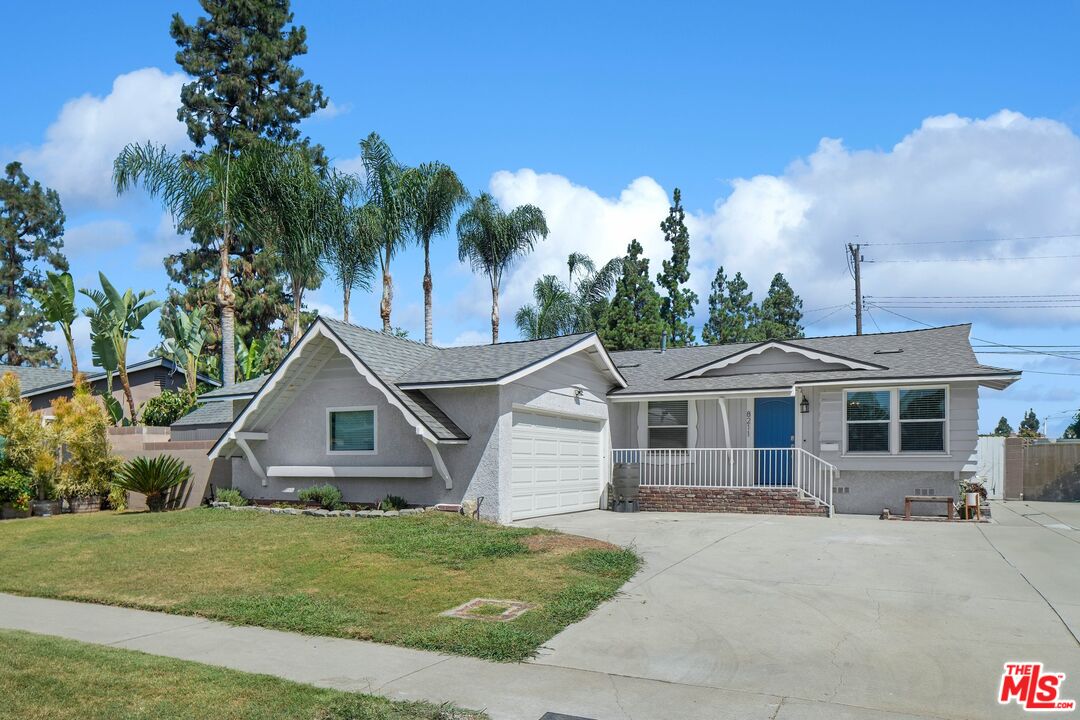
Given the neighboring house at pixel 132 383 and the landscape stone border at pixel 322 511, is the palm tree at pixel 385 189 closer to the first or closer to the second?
the neighboring house at pixel 132 383

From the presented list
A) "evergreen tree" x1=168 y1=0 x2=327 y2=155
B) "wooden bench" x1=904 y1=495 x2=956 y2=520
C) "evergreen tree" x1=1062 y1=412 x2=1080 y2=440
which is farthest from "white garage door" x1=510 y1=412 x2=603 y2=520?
"evergreen tree" x1=1062 y1=412 x2=1080 y2=440

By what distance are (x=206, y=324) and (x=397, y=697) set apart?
35.1 m

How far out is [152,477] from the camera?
19203mm

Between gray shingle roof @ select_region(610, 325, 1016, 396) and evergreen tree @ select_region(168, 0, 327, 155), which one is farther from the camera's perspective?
evergreen tree @ select_region(168, 0, 327, 155)

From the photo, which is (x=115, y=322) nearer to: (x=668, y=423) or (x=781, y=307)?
(x=668, y=423)

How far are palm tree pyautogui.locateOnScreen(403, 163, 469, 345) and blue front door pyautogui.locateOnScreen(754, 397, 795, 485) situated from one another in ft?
45.4

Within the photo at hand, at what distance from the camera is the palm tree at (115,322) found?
88.7 ft

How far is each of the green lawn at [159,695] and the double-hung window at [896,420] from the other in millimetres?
15848

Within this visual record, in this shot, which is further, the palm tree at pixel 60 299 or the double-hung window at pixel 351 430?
the palm tree at pixel 60 299

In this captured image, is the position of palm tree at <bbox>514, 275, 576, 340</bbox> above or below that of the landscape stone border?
above

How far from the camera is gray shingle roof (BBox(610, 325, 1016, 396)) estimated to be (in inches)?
752

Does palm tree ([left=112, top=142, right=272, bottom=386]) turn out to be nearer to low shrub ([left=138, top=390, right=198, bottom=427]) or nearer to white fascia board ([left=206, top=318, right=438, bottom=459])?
low shrub ([left=138, top=390, right=198, bottom=427])

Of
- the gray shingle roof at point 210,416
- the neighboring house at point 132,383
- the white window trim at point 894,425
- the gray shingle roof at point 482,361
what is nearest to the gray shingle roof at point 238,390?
the gray shingle roof at point 210,416

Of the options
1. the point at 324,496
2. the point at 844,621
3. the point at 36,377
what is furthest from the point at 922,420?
the point at 36,377
